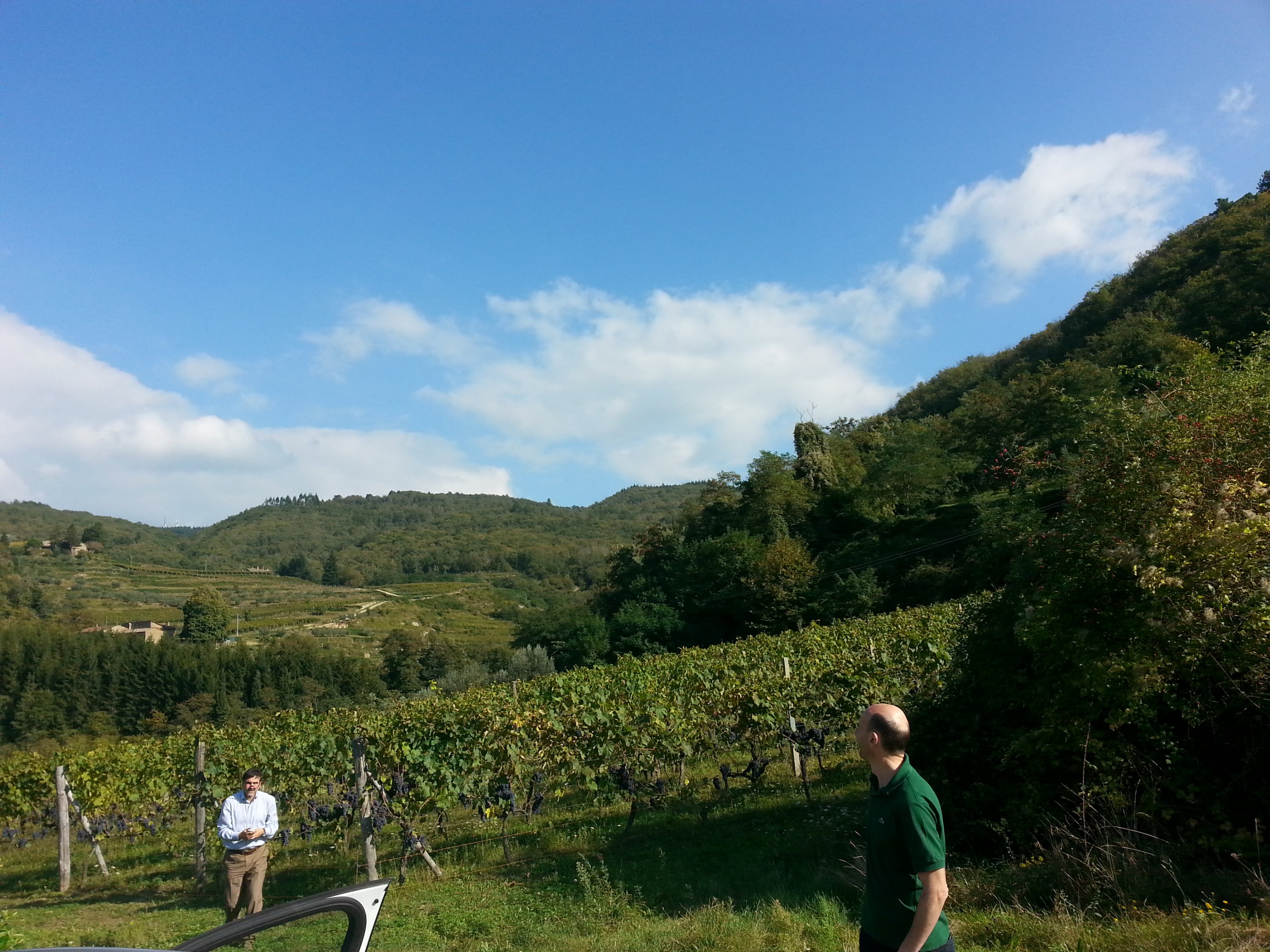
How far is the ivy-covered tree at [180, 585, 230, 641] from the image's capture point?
264ft

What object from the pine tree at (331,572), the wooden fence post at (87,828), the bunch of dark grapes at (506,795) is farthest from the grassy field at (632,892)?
the pine tree at (331,572)

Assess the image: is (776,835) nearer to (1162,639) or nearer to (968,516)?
(1162,639)

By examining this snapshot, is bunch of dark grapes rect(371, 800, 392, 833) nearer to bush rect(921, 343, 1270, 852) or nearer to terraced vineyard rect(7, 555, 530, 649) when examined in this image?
bush rect(921, 343, 1270, 852)

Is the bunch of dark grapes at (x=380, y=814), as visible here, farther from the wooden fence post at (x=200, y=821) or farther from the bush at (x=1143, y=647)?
the bush at (x=1143, y=647)

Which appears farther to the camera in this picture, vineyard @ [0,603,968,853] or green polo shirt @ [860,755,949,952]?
vineyard @ [0,603,968,853]

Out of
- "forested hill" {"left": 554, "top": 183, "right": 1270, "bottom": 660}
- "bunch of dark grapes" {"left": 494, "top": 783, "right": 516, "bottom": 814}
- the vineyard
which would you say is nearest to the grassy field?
"bunch of dark grapes" {"left": 494, "top": 783, "right": 516, "bottom": 814}

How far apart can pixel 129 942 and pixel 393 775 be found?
2665 mm

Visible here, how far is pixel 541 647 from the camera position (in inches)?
1759

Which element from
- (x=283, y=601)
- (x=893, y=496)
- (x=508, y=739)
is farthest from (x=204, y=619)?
(x=508, y=739)

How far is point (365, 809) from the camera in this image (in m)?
7.90

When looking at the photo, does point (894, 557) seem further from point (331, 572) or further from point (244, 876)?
point (331, 572)

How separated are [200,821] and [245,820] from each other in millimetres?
4285

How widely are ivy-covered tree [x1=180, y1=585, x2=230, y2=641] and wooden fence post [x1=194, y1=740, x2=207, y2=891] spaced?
79599 millimetres

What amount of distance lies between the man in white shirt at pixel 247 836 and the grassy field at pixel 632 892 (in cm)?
95
